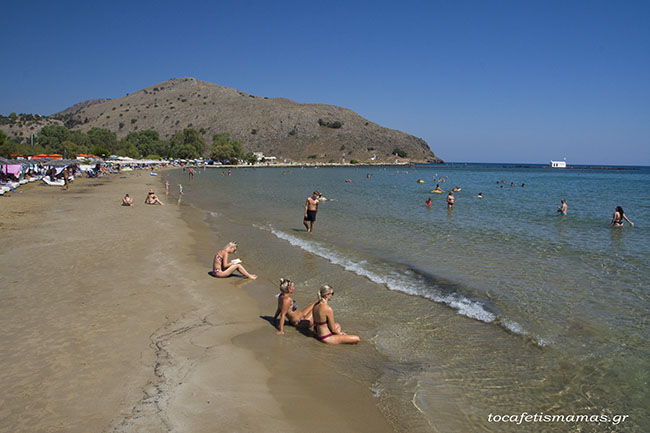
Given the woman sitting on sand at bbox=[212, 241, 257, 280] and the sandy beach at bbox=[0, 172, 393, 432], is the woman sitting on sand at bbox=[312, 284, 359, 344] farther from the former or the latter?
the woman sitting on sand at bbox=[212, 241, 257, 280]

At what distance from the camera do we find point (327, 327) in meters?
6.27

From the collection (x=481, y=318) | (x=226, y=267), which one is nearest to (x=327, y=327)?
(x=481, y=318)

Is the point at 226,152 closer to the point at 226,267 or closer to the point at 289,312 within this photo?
the point at 226,267

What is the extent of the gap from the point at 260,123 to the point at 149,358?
15002cm

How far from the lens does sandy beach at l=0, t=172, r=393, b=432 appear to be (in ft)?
13.4

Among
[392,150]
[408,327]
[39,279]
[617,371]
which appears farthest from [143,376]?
[392,150]

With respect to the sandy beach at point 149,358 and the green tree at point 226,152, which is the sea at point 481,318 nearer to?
the sandy beach at point 149,358

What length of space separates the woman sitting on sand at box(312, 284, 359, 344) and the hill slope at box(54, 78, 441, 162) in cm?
13952

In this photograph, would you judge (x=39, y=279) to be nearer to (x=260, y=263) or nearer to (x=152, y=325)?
(x=152, y=325)

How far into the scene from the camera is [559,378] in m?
5.36

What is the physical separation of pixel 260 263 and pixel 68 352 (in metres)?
6.16

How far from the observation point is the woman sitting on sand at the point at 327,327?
614cm

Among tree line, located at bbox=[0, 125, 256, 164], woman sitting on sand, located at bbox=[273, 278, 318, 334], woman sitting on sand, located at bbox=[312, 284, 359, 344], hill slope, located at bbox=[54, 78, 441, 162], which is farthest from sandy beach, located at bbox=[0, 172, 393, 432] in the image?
hill slope, located at bbox=[54, 78, 441, 162]

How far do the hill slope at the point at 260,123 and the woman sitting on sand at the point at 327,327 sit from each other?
5493 inches
